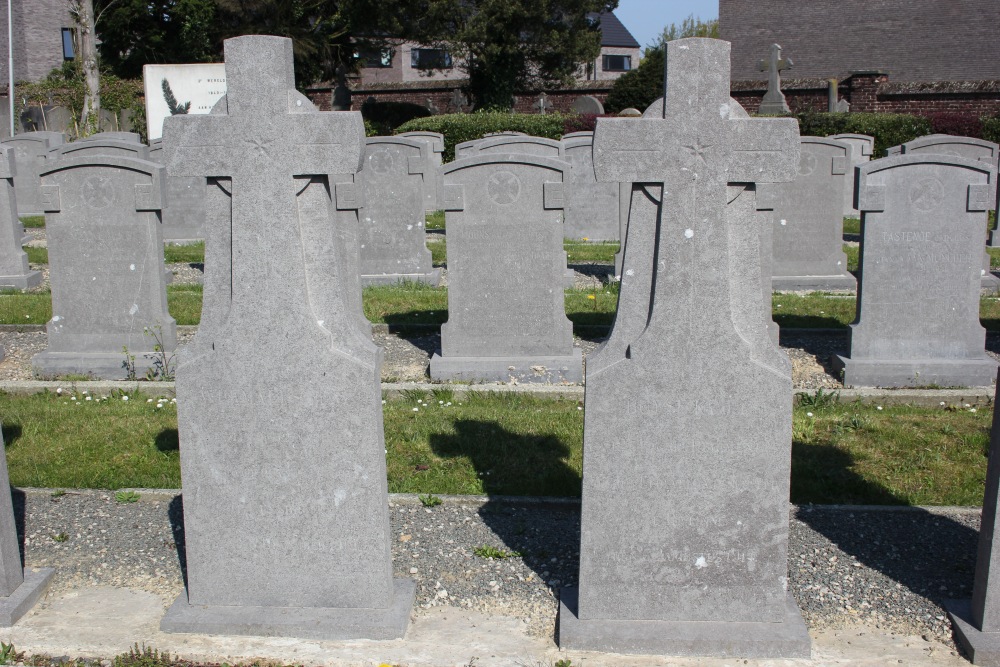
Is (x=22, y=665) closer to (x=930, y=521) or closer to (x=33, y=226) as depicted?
(x=930, y=521)

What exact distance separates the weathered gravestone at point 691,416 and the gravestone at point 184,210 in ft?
38.9

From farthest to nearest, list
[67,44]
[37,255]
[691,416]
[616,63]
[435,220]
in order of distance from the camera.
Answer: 1. [616,63]
2. [67,44]
3. [435,220]
4. [37,255]
5. [691,416]

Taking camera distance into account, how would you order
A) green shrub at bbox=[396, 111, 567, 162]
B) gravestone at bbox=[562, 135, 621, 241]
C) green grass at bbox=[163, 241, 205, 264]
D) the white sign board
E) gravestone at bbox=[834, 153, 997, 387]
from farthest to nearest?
green shrub at bbox=[396, 111, 567, 162] → the white sign board → gravestone at bbox=[562, 135, 621, 241] → green grass at bbox=[163, 241, 205, 264] → gravestone at bbox=[834, 153, 997, 387]

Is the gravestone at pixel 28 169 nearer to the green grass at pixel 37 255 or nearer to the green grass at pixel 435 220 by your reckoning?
the green grass at pixel 37 255

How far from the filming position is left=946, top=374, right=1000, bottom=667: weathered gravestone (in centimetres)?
380

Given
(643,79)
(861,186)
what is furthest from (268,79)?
(643,79)

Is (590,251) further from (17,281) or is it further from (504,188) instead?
(17,281)

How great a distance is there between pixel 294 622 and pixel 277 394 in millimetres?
944

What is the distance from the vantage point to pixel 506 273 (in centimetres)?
803

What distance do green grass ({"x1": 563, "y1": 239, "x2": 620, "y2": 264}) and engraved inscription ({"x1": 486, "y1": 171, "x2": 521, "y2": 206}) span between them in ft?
17.1

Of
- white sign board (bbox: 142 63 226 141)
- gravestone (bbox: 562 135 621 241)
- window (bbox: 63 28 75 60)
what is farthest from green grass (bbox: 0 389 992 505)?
window (bbox: 63 28 75 60)

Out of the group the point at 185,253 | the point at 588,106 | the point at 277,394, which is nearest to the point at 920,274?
the point at 277,394

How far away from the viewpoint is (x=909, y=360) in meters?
7.89

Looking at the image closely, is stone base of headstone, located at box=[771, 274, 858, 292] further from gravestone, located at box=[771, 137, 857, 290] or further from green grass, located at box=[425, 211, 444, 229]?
green grass, located at box=[425, 211, 444, 229]
